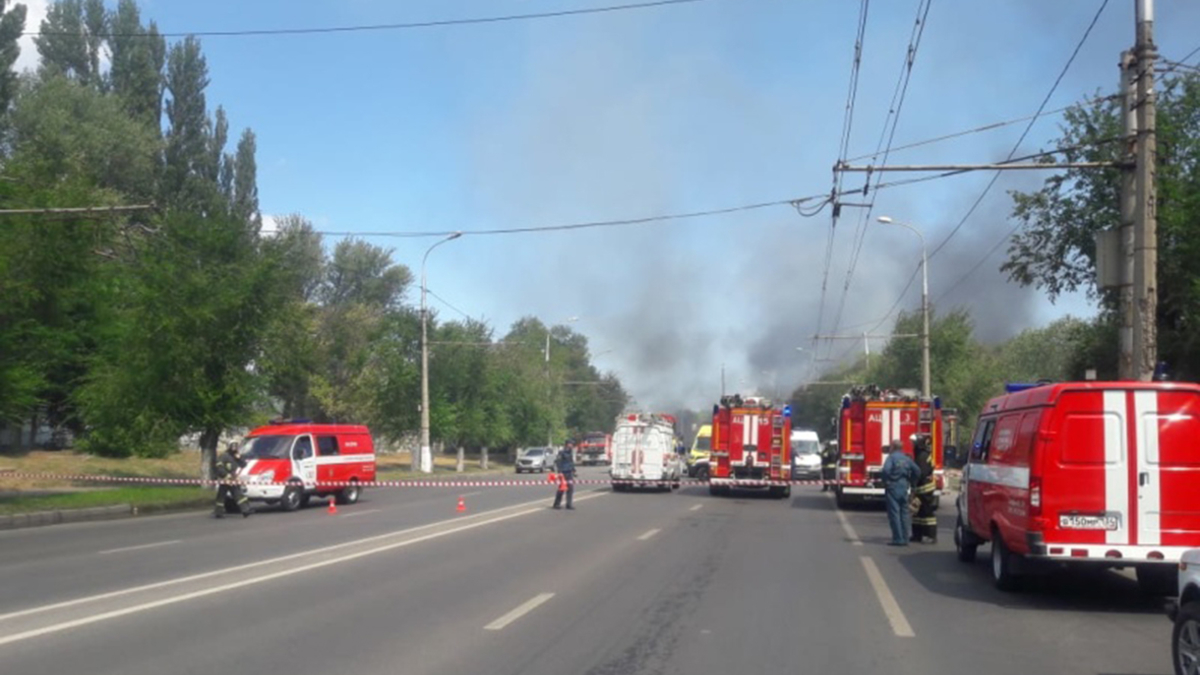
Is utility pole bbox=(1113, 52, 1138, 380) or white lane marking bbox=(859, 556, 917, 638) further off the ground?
utility pole bbox=(1113, 52, 1138, 380)

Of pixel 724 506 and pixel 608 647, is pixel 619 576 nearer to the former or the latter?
pixel 608 647

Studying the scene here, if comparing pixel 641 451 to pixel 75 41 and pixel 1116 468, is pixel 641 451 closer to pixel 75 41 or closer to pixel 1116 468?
pixel 1116 468

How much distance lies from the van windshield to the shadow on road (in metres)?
17.8

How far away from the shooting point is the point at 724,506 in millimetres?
30969

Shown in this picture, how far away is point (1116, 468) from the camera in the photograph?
40.4 feet

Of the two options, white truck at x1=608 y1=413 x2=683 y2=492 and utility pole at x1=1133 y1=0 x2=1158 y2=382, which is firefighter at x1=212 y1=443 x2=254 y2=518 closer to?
white truck at x1=608 y1=413 x2=683 y2=492

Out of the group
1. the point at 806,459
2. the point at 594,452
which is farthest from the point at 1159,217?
the point at 594,452

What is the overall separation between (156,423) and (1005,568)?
27.7 meters

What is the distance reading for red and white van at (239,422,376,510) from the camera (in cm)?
2908

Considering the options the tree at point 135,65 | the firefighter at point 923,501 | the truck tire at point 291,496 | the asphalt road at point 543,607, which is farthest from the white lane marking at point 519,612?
the tree at point 135,65

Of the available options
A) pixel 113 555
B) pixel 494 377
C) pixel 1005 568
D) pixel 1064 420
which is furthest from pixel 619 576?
pixel 494 377

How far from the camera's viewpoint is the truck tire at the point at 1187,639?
25.9ft

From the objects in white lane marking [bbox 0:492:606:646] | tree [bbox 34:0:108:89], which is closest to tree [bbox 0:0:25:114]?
tree [bbox 34:0:108:89]

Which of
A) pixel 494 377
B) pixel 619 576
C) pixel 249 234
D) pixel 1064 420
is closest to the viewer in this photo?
pixel 1064 420
